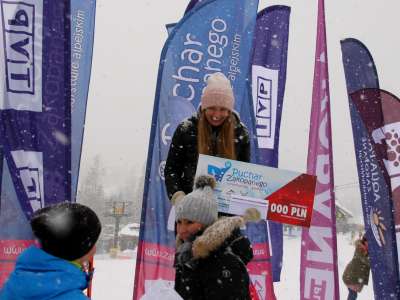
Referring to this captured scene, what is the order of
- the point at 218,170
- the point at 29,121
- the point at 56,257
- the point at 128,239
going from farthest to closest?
the point at 128,239
the point at 29,121
the point at 218,170
the point at 56,257

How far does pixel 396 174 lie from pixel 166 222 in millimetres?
2490

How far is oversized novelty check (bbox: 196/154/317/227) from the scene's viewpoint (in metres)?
2.71

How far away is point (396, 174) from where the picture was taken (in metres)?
4.92

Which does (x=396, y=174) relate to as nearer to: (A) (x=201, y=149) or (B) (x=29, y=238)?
(A) (x=201, y=149)

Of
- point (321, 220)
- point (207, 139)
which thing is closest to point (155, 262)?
point (321, 220)

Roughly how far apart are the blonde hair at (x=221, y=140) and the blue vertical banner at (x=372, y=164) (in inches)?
106

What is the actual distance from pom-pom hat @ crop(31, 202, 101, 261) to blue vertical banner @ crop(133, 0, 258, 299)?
3.05 metres

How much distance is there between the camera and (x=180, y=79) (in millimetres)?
5055

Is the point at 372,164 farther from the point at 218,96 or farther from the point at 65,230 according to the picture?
the point at 65,230

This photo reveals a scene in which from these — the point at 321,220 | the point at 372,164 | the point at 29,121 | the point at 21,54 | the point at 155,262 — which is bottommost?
the point at 155,262

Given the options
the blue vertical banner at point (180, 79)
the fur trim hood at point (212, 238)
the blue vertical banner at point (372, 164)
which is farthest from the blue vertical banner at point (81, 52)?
the fur trim hood at point (212, 238)

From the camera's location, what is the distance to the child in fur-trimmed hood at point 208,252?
7.45 ft

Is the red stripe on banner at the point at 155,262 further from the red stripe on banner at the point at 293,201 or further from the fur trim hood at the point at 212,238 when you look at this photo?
the fur trim hood at the point at 212,238

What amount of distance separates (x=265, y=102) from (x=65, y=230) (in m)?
5.79
